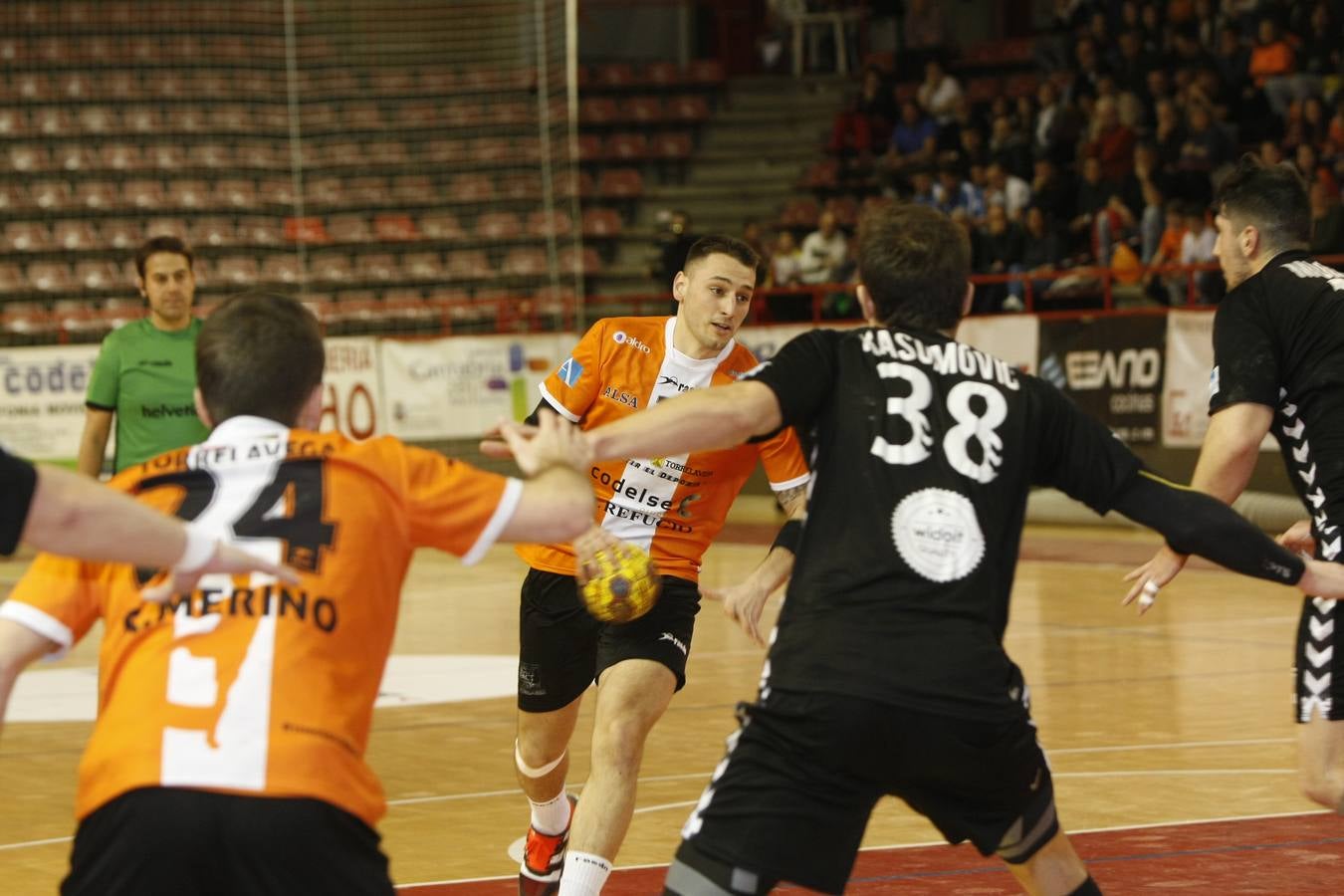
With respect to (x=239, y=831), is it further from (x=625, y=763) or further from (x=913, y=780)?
(x=625, y=763)

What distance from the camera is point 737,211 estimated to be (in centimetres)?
2792

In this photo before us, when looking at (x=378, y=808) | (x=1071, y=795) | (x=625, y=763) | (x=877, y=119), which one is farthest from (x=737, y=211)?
(x=378, y=808)

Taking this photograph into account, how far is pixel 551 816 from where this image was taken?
6285mm

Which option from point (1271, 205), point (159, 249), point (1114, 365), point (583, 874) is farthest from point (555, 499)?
point (1114, 365)

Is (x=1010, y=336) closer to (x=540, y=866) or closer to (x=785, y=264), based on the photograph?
(x=785, y=264)

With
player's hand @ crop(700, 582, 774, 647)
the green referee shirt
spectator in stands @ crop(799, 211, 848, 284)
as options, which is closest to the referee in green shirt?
the green referee shirt

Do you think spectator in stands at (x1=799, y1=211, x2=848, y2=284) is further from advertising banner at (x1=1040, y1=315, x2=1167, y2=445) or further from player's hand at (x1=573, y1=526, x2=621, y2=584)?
player's hand at (x1=573, y1=526, x2=621, y2=584)

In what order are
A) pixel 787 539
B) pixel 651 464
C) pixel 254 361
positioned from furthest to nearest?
1. pixel 651 464
2. pixel 787 539
3. pixel 254 361

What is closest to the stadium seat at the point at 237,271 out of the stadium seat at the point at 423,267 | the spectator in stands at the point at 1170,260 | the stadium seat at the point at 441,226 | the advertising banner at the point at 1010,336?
the stadium seat at the point at 423,267

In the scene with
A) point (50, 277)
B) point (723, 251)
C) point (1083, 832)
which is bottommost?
point (1083, 832)

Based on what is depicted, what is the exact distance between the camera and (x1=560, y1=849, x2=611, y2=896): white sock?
18.2 feet

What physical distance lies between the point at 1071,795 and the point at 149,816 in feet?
17.1

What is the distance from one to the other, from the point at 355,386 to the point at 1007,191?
7588 millimetres

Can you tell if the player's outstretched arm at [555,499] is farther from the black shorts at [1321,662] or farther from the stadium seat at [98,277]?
the stadium seat at [98,277]
